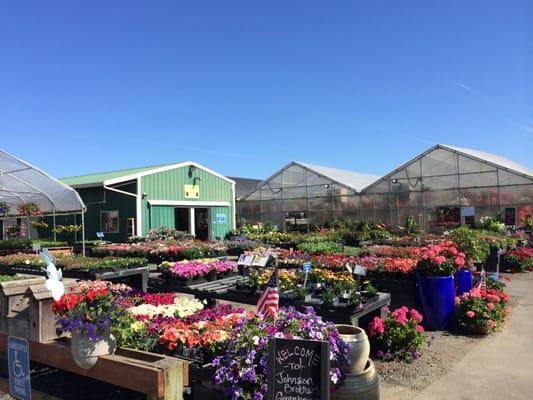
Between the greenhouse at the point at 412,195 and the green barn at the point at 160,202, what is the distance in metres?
3.15

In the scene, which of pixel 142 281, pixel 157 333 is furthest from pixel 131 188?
pixel 157 333

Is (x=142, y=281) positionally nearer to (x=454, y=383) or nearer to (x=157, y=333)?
(x=157, y=333)

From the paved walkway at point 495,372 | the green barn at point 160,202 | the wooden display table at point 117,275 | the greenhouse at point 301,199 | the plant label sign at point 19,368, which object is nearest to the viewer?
the plant label sign at point 19,368

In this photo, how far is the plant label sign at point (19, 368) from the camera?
3152 mm

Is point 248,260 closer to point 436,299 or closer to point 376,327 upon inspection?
point 376,327

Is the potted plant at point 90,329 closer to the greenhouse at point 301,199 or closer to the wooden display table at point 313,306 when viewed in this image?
the wooden display table at point 313,306

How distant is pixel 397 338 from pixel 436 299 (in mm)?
1555

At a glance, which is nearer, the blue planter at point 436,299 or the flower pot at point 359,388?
the flower pot at point 359,388

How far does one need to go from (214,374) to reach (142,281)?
671 cm

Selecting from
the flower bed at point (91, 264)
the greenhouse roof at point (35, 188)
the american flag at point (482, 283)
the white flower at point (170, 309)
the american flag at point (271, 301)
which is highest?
the greenhouse roof at point (35, 188)

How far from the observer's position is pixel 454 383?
175 inches

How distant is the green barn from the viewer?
1961cm

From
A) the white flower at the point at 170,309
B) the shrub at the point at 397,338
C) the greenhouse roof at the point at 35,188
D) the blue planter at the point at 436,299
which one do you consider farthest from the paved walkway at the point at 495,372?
the greenhouse roof at the point at 35,188

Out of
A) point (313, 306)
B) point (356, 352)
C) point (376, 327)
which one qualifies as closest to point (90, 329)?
point (356, 352)
